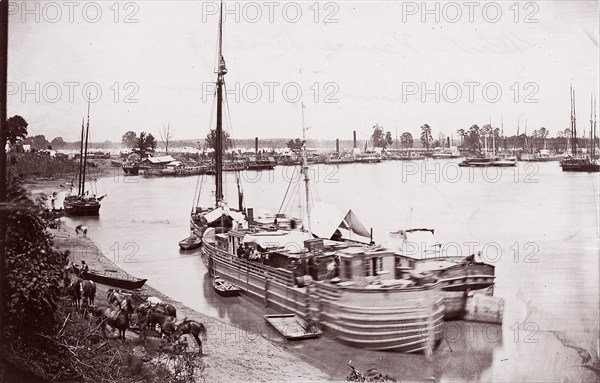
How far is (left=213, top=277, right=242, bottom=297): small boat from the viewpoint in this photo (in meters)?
5.77

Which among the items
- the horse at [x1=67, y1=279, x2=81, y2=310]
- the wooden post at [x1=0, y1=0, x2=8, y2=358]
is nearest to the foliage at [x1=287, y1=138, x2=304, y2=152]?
the horse at [x1=67, y1=279, x2=81, y2=310]

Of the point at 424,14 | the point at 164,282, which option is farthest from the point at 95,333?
the point at 424,14

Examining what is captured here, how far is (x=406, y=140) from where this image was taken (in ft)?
16.5

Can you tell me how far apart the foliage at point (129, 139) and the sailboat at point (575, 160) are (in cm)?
357

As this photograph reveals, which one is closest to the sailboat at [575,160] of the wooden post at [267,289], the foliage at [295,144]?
the foliage at [295,144]

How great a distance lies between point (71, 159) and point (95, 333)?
160cm

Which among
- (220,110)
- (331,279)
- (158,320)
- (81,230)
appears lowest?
(158,320)

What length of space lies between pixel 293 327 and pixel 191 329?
0.87 meters

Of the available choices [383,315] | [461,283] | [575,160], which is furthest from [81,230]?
[575,160]

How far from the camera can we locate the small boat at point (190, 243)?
6.14 meters

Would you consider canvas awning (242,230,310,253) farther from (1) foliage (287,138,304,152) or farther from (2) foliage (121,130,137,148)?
(2) foliage (121,130,137,148)

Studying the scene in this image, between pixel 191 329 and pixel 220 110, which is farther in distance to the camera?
pixel 220 110

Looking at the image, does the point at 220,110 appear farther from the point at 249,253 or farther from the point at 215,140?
the point at 249,253

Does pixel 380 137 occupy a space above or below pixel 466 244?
above
